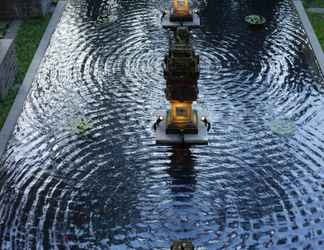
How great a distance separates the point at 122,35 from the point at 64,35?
122 inches

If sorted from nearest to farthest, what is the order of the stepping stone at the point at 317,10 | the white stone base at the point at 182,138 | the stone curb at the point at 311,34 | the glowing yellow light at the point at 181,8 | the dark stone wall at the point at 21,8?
1. the white stone base at the point at 182,138
2. the stone curb at the point at 311,34
3. the glowing yellow light at the point at 181,8
4. the dark stone wall at the point at 21,8
5. the stepping stone at the point at 317,10

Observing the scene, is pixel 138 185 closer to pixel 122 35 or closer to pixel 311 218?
pixel 311 218

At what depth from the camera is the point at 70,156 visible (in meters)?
22.3

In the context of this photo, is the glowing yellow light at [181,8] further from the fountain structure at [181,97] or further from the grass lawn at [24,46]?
the fountain structure at [181,97]

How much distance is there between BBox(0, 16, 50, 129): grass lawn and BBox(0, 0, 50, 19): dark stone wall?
16.9 inches

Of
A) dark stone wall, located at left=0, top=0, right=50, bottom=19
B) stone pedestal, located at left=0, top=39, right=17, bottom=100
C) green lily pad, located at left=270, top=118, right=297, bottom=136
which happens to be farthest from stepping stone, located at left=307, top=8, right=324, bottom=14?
stone pedestal, located at left=0, top=39, right=17, bottom=100

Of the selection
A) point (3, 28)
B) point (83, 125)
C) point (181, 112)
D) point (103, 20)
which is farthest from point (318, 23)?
point (3, 28)

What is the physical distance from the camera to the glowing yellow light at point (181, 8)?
31.7 m

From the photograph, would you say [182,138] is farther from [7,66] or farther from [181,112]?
[7,66]

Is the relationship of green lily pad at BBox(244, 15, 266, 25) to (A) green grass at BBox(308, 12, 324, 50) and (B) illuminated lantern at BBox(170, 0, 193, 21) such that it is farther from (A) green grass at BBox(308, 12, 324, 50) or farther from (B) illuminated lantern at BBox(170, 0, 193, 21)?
(B) illuminated lantern at BBox(170, 0, 193, 21)

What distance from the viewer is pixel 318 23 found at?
105 feet

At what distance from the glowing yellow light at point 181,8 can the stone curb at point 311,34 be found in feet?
21.0

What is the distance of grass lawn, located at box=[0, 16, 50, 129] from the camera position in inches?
1006

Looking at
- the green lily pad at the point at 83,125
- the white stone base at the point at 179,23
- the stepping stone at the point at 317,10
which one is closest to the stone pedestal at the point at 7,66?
the green lily pad at the point at 83,125
